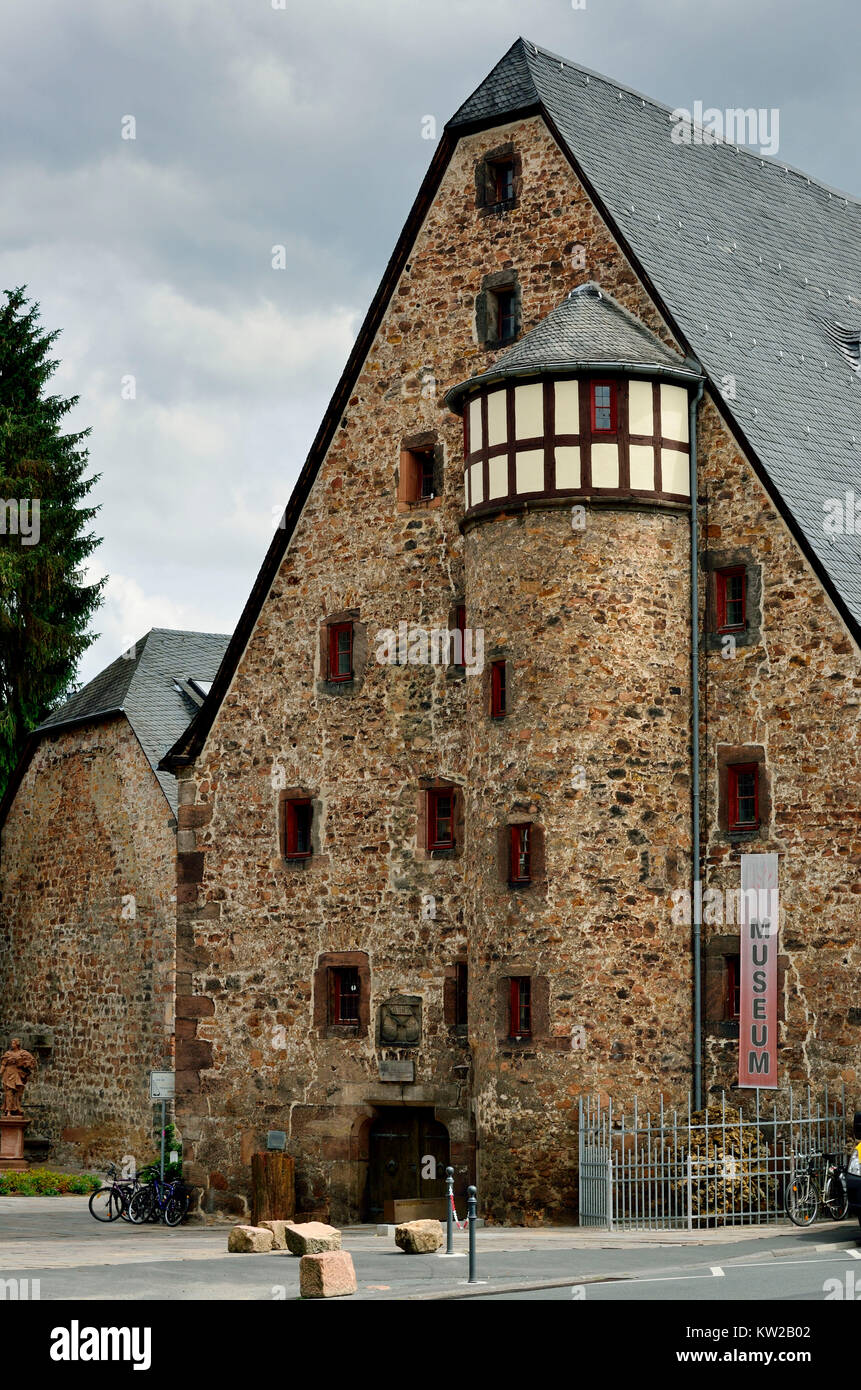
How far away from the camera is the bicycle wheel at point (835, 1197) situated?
23734mm

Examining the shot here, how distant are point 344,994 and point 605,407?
9603mm

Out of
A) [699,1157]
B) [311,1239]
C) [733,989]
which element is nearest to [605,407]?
[733,989]

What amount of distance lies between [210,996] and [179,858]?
7.63 ft

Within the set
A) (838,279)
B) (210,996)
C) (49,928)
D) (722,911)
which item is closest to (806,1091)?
(722,911)

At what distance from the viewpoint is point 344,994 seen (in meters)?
30.6

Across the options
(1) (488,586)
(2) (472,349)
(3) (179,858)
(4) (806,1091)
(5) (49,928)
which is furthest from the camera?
(5) (49,928)

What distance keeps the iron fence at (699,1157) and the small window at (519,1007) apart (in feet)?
4.35

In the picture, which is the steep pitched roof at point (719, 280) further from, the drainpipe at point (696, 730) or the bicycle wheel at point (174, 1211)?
the bicycle wheel at point (174, 1211)

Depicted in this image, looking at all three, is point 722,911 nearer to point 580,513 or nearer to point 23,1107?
point 580,513

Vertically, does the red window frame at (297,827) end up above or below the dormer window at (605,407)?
below

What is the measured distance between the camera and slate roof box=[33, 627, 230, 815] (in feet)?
132

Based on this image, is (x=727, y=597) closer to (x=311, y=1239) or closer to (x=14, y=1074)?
(x=311, y=1239)

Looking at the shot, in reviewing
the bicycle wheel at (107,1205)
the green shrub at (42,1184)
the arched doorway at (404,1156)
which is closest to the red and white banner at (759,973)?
the arched doorway at (404,1156)
